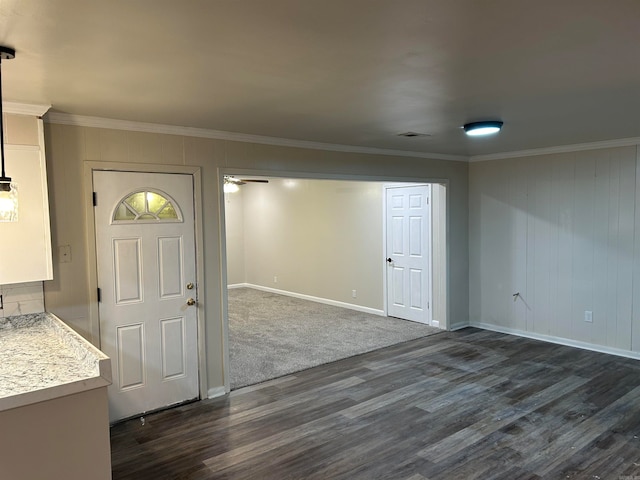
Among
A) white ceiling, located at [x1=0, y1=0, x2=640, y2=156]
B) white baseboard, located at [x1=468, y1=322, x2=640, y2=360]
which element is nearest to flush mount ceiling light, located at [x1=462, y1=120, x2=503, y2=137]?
white ceiling, located at [x1=0, y1=0, x2=640, y2=156]

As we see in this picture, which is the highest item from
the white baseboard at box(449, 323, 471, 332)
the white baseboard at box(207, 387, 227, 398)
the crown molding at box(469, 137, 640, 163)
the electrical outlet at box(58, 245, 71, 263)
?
the crown molding at box(469, 137, 640, 163)

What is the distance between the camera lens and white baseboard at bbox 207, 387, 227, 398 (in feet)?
13.7

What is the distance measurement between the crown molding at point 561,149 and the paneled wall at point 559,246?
66 mm

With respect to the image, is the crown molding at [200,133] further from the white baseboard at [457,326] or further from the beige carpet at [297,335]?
the white baseboard at [457,326]

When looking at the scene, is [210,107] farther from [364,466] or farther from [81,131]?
[364,466]

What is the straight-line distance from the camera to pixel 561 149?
5453 mm

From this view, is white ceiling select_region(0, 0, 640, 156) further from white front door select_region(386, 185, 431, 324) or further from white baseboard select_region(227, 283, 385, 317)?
white baseboard select_region(227, 283, 385, 317)

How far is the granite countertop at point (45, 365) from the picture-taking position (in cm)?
194

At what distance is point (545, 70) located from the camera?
2.44 meters

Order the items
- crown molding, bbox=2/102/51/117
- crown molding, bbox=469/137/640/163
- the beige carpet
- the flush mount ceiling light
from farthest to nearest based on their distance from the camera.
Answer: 1. the beige carpet
2. crown molding, bbox=469/137/640/163
3. the flush mount ceiling light
4. crown molding, bbox=2/102/51/117

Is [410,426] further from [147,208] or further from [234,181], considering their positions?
[234,181]

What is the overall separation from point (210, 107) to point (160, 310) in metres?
1.81

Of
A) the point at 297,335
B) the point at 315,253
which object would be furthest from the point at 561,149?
the point at 315,253

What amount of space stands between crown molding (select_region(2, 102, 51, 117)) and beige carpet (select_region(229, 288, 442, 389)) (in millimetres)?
2882
